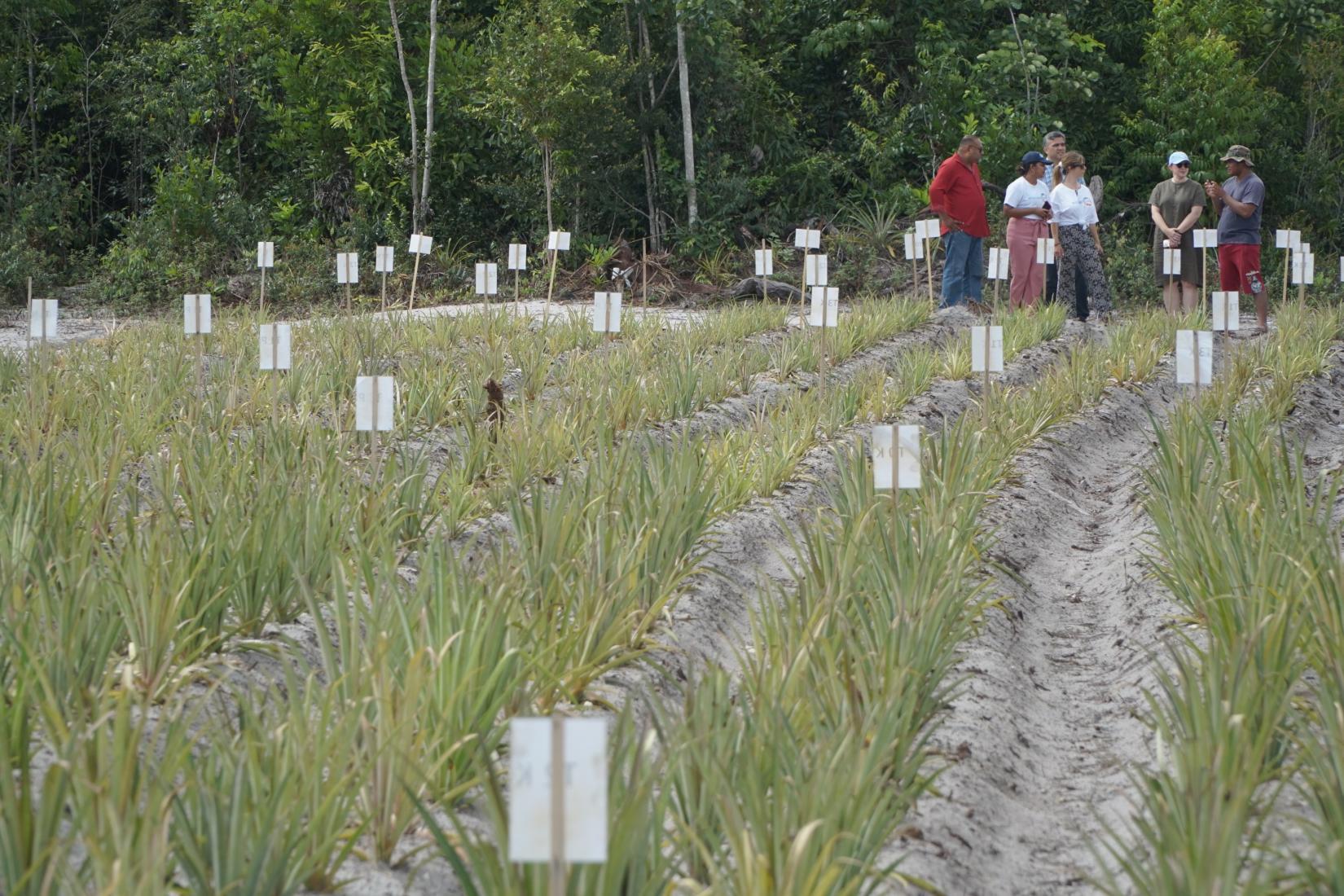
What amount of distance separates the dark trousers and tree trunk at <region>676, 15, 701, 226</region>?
4.50 meters

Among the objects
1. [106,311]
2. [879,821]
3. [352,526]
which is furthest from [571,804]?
[106,311]

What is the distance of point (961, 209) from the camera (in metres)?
10.6

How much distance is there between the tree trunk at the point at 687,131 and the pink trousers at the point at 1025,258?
185 inches

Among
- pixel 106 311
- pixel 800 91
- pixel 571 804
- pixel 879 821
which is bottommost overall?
pixel 879 821

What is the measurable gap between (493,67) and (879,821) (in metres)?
12.9

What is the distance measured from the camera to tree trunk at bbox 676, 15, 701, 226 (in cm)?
1455

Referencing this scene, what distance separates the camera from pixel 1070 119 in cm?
1619

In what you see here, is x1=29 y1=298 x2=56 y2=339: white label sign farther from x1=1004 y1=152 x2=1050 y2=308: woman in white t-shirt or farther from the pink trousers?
the pink trousers

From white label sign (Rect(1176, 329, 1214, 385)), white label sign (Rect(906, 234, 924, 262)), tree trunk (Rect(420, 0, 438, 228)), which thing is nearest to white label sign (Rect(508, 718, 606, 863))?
white label sign (Rect(1176, 329, 1214, 385))

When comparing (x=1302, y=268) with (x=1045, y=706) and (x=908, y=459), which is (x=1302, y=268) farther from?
(x=1045, y=706)

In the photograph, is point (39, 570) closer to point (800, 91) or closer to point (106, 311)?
point (106, 311)

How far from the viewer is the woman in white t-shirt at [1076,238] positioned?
10391 mm

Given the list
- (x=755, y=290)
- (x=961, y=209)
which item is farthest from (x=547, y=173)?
(x=961, y=209)

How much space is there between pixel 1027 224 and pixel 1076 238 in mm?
367
